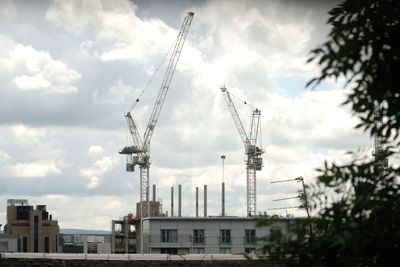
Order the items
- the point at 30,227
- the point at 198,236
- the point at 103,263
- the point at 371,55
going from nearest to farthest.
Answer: the point at 371,55 < the point at 103,263 < the point at 198,236 < the point at 30,227

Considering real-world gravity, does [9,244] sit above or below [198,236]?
below

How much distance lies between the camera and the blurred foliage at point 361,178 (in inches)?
485

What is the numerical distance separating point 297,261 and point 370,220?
1.57m

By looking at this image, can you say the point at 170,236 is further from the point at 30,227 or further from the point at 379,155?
the point at 379,155

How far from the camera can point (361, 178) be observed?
520 inches

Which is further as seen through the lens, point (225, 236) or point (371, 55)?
point (225, 236)

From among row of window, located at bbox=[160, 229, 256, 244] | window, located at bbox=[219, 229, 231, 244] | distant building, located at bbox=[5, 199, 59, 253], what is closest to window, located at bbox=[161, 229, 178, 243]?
row of window, located at bbox=[160, 229, 256, 244]

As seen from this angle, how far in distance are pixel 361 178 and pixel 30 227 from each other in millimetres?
173473

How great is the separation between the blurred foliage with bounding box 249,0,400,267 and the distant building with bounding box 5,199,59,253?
170 meters

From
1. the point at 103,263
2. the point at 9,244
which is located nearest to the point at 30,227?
the point at 9,244

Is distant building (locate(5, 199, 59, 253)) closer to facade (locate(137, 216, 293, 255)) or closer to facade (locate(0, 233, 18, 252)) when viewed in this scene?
facade (locate(0, 233, 18, 252))

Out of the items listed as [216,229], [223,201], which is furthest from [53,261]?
[223,201]

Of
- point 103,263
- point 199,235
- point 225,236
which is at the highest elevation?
point 199,235

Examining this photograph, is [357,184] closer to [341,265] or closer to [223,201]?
[341,265]
